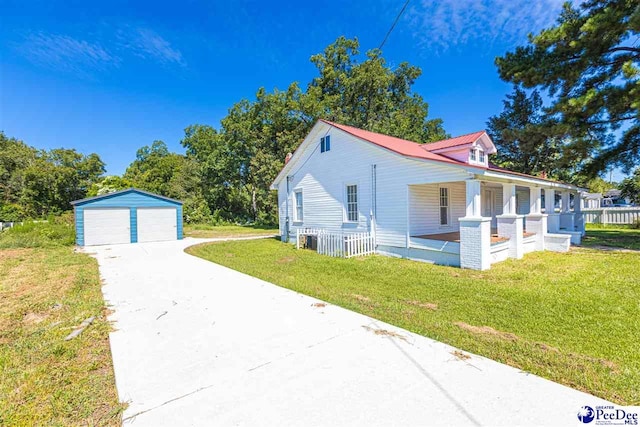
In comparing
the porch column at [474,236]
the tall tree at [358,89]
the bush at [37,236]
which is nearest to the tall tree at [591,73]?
the porch column at [474,236]

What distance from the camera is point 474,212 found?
26.1ft

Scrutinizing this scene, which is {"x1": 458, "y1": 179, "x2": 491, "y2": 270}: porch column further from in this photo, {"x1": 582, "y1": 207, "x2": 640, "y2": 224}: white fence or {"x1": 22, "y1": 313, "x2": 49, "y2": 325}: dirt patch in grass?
{"x1": 582, "y1": 207, "x2": 640, "y2": 224}: white fence

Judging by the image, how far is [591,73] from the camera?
12.8 meters

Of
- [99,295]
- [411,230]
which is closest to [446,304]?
[411,230]

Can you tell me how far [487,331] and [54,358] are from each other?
5465 millimetres

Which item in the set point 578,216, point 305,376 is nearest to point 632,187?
point 578,216

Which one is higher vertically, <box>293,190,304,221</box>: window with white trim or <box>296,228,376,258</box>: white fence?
<box>293,190,304,221</box>: window with white trim

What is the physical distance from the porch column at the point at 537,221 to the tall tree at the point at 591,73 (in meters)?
4.04

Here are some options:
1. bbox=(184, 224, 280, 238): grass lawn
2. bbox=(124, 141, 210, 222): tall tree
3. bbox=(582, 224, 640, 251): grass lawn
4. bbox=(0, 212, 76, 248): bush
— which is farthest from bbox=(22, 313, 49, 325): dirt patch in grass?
bbox=(124, 141, 210, 222): tall tree

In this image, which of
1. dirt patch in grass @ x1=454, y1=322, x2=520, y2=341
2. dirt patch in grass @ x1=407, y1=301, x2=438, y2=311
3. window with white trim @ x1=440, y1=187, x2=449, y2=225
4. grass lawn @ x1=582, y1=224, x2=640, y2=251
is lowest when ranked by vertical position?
dirt patch in grass @ x1=407, y1=301, x2=438, y2=311

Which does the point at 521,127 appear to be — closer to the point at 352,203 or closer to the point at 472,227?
the point at 352,203

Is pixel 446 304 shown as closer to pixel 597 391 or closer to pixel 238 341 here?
pixel 597 391

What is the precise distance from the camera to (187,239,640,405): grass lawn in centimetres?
306

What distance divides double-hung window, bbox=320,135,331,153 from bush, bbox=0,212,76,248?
45.6 feet
